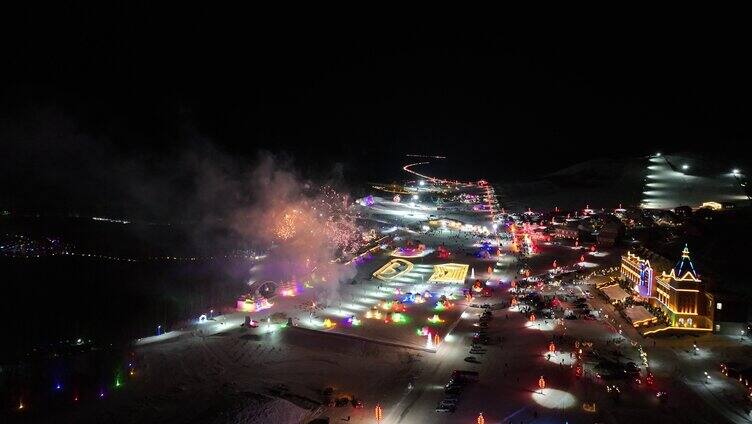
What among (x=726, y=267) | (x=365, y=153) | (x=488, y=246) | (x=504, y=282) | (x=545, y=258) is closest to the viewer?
(x=726, y=267)

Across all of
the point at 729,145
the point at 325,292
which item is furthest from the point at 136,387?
the point at 729,145

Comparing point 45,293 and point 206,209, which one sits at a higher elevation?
point 206,209

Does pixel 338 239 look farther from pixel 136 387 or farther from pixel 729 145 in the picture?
pixel 729 145

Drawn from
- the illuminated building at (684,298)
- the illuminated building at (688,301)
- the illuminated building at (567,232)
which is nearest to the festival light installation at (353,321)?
the illuminated building at (684,298)

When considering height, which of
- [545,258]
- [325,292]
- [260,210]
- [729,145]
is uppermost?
[729,145]

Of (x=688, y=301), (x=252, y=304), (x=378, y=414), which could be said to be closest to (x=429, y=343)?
(x=378, y=414)

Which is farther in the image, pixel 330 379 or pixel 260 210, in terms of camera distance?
pixel 260 210

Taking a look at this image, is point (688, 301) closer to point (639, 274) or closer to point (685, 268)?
point (685, 268)

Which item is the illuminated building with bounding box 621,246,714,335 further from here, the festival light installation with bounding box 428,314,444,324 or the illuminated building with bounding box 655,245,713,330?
the festival light installation with bounding box 428,314,444,324
